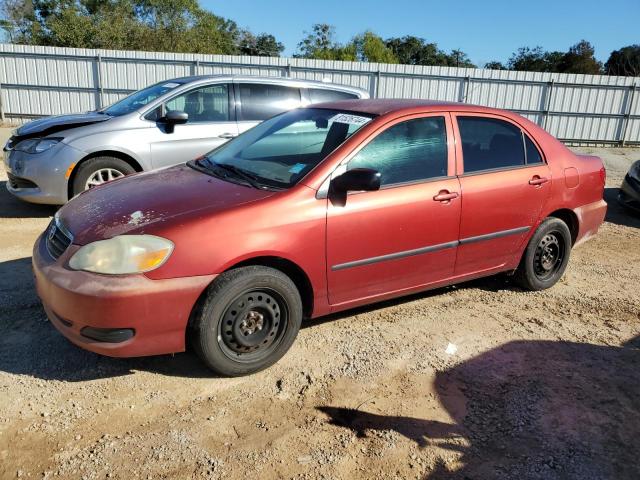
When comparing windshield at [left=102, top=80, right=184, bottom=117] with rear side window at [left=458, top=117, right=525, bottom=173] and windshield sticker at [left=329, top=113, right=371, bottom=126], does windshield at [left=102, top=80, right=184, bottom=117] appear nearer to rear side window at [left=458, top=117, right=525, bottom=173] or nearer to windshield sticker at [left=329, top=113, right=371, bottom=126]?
windshield sticker at [left=329, top=113, right=371, bottom=126]

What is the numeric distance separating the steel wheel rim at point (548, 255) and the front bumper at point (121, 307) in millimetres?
3108

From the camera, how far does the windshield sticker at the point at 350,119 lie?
382 cm

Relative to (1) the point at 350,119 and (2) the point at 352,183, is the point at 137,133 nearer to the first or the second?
(1) the point at 350,119

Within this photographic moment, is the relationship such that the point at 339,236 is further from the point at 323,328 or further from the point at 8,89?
the point at 8,89

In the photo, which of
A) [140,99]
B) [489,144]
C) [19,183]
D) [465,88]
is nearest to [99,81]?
[140,99]

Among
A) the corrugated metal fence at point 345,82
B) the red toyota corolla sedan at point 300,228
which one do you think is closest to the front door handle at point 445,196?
the red toyota corolla sedan at point 300,228

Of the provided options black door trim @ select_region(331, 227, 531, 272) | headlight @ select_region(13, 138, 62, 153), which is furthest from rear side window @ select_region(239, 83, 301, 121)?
black door trim @ select_region(331, 227, 531, 272)

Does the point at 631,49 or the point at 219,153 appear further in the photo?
the point at 631,49

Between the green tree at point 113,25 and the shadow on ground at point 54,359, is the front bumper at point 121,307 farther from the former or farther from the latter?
the green tree at point 113,25

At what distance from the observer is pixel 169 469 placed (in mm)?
2512

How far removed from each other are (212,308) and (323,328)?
119cm

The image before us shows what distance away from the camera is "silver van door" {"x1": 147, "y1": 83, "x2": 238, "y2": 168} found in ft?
21.2

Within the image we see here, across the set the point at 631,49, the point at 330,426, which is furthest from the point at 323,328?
the point at 631,49

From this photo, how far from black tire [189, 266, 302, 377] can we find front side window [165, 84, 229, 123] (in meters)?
4.09
